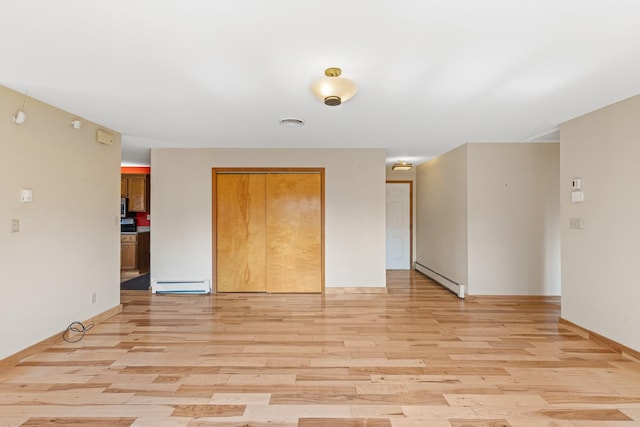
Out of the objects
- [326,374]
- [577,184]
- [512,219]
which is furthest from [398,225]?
[326,374]

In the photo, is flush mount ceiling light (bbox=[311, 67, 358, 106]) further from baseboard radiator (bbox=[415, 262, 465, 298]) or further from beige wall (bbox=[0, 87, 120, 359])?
baseboard radiator (bbox=[415, 262, 465, 298])

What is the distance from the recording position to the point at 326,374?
238 centimetres

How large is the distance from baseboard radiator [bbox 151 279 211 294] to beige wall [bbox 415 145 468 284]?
3866mm

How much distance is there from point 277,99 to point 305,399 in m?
2.35

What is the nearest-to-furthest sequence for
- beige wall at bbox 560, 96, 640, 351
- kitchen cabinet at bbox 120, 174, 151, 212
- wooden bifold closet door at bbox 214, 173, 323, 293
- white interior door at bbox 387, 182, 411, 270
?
beige wall at bbox 560, 96, 640, 351
wooden bifold closet door at bbox 214, 173, 323, 293
kitchen cabinet at bbox 120, 174, 151, 212
white interior door at bbox 387, 182, 411, 270

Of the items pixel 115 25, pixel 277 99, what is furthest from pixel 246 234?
pixel 115 25

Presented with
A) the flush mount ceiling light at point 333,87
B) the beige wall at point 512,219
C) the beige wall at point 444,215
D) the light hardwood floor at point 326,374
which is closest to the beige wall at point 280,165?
the light hardwood floor at point 326,374

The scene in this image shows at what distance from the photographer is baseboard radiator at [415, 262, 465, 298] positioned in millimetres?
4489

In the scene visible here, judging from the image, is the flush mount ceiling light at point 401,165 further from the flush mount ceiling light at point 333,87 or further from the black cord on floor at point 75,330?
the black cord on floor at point 75,330

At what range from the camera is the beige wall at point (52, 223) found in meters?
2.51

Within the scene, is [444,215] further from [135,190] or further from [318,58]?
[135,190]

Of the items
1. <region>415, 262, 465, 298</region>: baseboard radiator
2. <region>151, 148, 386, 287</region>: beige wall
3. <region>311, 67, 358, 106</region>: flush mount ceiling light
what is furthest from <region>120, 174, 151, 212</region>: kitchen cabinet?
<region>415, 262, 465, 298</region>: baseboard radiator

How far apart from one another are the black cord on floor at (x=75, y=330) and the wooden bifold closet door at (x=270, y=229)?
1.82 metres

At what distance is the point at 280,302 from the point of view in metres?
4.36
